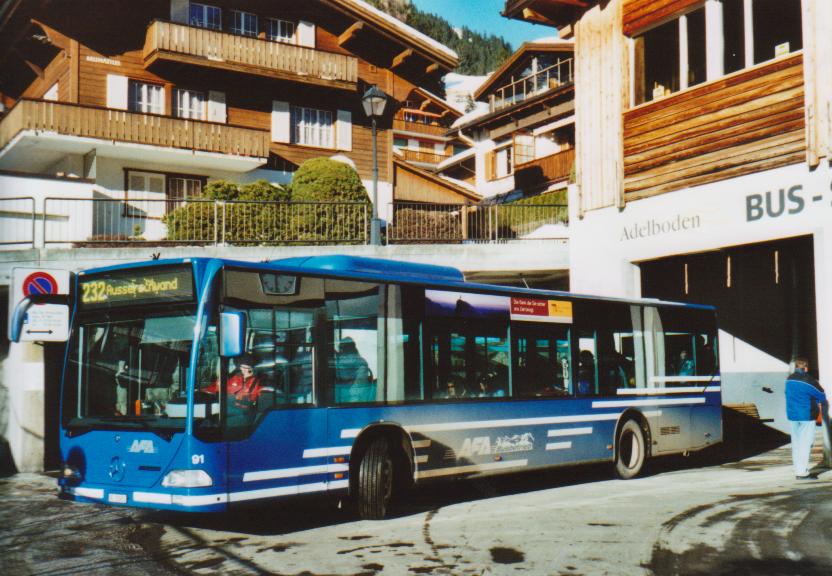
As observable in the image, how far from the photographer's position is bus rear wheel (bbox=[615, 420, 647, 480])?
1384cm

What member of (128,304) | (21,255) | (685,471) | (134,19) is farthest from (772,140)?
(134,19)

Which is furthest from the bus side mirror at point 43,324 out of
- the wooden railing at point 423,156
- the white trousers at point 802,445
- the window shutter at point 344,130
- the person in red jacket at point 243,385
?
the wooden railing at point 423,156

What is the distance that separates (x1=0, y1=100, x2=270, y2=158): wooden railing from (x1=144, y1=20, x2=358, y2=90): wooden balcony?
2215 mm

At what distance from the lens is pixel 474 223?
24.1 m

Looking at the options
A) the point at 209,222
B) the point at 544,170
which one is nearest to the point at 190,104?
the point at 209,222

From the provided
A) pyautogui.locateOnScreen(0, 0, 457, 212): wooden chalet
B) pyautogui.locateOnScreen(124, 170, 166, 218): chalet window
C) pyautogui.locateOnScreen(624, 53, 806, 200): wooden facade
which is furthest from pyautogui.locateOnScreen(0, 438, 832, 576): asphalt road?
pyautogui.locateOnScreen(124, 170, 166, 218): chalet window

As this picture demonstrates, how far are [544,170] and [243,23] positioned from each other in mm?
15801

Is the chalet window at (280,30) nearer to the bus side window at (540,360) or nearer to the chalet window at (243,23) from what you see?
the chalet window at (243,23)

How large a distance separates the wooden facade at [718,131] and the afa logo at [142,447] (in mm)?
11116

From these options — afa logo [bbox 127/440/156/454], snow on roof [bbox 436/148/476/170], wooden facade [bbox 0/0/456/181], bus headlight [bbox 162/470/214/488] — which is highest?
snow on roof [bbox 436/148/476/170]

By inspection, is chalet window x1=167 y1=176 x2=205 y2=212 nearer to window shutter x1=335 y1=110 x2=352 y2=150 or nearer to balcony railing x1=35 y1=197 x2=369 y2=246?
window shutter x1=335 y1=110 x2=352 y2=150

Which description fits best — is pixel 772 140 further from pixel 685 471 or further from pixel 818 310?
pixel 685 471

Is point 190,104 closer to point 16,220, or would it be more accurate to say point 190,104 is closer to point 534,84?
point 16,220

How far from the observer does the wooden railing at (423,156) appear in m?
69.2
